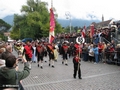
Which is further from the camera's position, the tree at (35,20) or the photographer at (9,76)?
the tree at (35,20)

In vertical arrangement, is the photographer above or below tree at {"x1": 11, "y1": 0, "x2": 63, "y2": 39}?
below

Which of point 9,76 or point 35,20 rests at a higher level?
point 35,20

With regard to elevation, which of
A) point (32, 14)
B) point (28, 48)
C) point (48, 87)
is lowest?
point (48, 87)

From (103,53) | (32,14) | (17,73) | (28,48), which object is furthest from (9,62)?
(32,14)

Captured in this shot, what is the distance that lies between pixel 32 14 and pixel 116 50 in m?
43.8

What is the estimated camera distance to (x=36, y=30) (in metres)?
61.3

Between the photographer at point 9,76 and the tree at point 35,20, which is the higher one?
the tree at point 35,20

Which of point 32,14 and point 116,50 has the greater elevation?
point 32,14

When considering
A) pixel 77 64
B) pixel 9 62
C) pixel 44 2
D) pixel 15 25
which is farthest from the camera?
pixel 15 25

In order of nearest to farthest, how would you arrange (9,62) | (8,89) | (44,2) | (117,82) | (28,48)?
1. (8,89)
2. (9,62)
3. (117,82)
4. (28,48)
5. (44,2)

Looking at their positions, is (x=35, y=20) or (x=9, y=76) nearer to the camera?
(x=9, y=76)

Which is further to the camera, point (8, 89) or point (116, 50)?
point (116, 50)

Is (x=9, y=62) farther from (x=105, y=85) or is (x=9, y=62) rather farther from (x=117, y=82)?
(x=117, y=82)

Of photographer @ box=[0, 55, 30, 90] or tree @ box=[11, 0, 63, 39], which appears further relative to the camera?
tree @ box=[11, 0, 63, 39]
